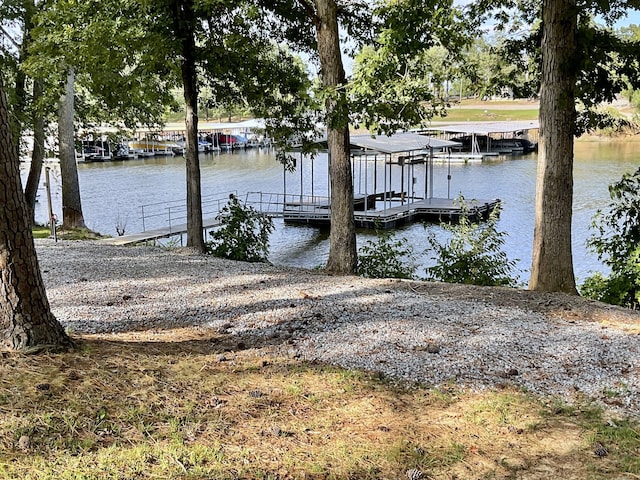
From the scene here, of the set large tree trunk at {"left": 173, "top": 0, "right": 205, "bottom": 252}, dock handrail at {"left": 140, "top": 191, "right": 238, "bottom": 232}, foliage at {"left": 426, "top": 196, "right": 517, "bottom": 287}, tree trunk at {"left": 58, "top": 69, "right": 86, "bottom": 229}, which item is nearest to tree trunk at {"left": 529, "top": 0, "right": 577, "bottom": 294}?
foliage at {"left": 426, "top": 196, "right": 517, "bottom": 287}

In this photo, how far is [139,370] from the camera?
3627 millimetres

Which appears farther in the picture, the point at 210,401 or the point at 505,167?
the point at 505,167

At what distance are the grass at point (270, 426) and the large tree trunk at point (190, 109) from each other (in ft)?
21.2

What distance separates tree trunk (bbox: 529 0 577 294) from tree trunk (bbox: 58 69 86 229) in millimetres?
11267

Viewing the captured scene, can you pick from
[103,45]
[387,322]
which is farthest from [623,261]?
[103,45]

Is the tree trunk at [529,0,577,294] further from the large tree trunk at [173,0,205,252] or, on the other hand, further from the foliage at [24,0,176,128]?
the large tree trunk at [173,0,205,252]

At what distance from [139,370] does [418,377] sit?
5.62ft

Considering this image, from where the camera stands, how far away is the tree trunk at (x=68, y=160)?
14.2m

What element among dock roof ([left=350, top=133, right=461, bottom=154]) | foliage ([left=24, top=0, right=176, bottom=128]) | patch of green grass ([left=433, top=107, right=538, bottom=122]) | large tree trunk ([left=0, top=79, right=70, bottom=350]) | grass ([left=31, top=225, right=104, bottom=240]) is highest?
patch of green grass ([left=433, top=107, right=538, bottom=122])

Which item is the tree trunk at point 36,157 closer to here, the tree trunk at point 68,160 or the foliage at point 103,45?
the tree trunk at point 68,160

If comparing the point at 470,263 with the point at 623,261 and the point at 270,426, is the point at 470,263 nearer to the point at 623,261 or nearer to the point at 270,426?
the point at 623,261

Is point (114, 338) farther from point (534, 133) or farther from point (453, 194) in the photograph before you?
point (534, 133)

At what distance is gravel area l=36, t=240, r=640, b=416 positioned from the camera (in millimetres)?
3795

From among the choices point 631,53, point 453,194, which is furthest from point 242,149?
point 631,53
